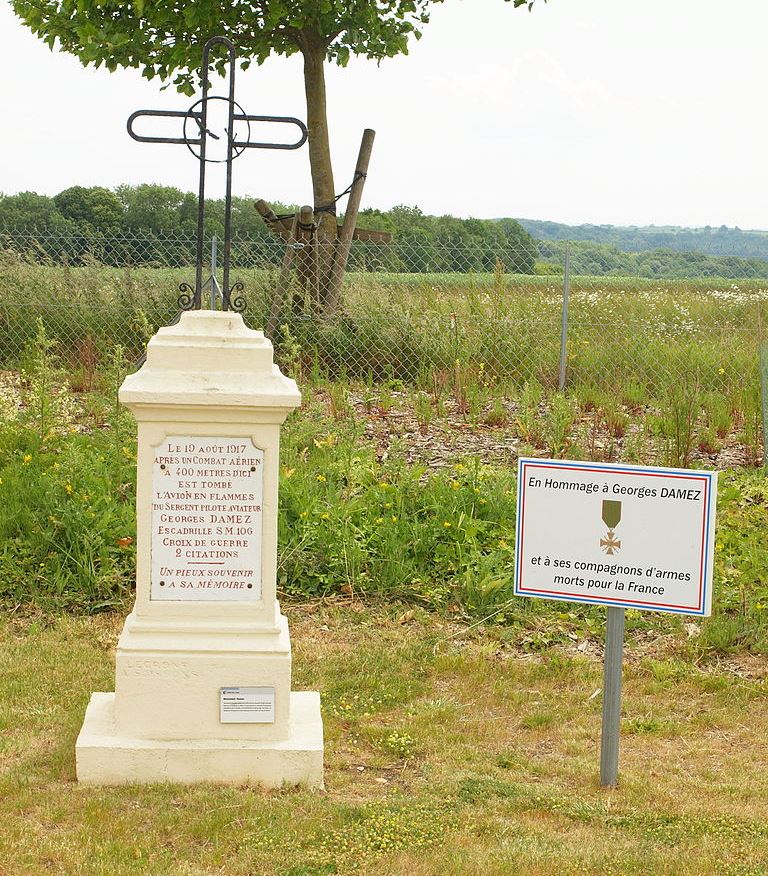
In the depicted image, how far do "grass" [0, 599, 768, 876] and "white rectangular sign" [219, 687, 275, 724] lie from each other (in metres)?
0.27

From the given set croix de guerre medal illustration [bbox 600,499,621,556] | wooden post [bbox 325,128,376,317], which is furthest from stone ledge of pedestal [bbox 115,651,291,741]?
wooden post [bbox 325,128,376,317]

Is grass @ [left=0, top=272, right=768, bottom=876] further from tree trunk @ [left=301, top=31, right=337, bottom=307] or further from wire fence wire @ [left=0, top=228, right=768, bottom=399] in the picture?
tree trunk @ [left=301, top=31, right=337, bottom=307]

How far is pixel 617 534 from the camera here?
4133mm

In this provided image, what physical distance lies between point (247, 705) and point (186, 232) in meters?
9.36

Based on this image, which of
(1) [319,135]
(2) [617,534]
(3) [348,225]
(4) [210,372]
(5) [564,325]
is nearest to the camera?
(2) [617,534]

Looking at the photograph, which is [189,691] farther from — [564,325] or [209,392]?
[564,325]

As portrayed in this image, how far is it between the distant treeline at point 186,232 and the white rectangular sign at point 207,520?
613 centimetres

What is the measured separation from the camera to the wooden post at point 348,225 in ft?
34.3

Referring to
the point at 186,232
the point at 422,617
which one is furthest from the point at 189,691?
the point at 186,232

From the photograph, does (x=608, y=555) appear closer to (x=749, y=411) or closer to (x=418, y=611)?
(x=418, y=611)

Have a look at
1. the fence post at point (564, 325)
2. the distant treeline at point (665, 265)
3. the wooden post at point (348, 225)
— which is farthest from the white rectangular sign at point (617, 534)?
the distant treeline at point (665, 265)

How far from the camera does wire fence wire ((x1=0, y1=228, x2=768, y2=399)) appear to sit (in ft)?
33.5

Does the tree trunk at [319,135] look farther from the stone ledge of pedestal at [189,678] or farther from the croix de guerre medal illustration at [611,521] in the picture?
the croix de guerre medal illustration at [611,521]

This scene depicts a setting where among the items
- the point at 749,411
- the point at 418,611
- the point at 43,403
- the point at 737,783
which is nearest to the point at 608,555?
the point at 737,783
